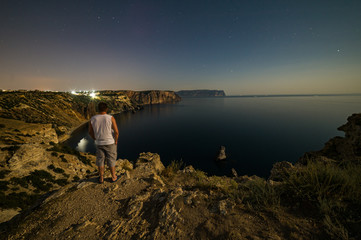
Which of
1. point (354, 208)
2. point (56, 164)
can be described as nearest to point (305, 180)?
point (354, 208)

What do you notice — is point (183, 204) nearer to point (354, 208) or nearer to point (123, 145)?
point (354, 208)

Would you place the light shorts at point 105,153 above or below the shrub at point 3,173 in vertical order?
above

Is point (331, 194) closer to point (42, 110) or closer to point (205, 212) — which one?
point (205, 212)

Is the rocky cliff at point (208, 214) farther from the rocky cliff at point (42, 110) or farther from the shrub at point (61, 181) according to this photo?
the rocky cliff at point (42, 110)

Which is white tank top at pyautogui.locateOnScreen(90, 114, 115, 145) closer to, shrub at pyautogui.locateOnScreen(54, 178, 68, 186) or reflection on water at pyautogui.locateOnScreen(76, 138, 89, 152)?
shrub at pyautogui.locateOnScreen(54, 178, 68, 186)

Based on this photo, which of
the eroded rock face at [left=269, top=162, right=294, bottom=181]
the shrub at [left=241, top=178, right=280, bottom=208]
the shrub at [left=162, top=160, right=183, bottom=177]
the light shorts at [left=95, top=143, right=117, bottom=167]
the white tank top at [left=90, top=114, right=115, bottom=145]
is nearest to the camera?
the shrub at [left=241, top=178, right=280, bottom=208]

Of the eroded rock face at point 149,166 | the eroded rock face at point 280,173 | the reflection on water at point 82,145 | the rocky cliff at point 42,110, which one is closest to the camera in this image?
the eroded rock face at point 280,173

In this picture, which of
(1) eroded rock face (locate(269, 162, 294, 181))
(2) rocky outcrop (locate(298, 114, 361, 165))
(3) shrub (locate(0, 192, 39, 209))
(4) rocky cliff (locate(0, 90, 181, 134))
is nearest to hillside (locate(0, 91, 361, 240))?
(1) eroded rock face (locate(269, 162, 294, 181))

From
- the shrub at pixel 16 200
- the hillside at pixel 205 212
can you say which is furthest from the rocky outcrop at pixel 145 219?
the shrub at pixel 16 200

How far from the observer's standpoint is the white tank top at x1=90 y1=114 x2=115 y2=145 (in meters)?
3.96

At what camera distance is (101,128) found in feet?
13.1

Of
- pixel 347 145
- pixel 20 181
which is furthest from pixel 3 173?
pixel 347 145

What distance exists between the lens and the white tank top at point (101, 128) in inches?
156

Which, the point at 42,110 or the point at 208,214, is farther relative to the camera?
the point at 42,110
